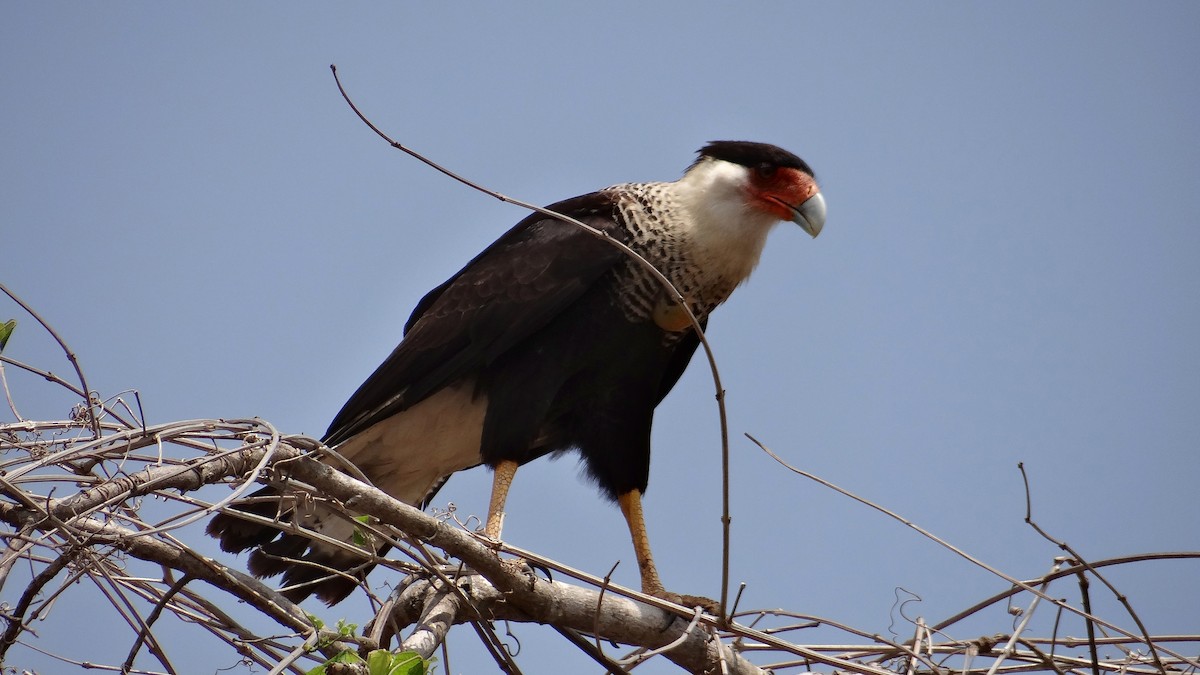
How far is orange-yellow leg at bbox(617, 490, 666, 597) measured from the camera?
403cm

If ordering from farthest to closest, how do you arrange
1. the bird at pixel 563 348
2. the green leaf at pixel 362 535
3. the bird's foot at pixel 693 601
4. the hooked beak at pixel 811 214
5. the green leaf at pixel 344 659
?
the hooked beak at pixel 811 214, the bird at pixel 563 348, the bird's foot at pixel 693 601, the green leaf at pixel 362 535, the green leaf at pixel 344 659

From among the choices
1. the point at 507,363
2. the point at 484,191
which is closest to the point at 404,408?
the point at 507,363

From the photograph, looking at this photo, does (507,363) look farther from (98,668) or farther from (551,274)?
(98,668)

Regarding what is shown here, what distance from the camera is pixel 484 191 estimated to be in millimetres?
Result: 2594

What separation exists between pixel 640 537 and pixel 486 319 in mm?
954

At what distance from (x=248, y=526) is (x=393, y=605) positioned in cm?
97

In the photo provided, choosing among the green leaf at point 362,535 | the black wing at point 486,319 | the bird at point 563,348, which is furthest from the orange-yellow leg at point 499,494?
the green leaf at point 362,535

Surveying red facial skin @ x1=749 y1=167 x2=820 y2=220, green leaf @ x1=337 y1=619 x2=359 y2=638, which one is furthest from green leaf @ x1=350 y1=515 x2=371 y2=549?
red facial skin @ x1=749 y1=167 x2=820 y2=220

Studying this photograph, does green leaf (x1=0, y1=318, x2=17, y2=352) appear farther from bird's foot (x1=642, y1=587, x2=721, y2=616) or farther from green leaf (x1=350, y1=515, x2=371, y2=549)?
bird's foot (x1=642, y1=587, x2=721, y2=616)

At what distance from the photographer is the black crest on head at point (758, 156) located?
421 cm

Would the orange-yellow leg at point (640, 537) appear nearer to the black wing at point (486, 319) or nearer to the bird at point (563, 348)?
the bird at point (563, 348)

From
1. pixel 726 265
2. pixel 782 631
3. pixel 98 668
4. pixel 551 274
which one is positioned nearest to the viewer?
pixel 98 668

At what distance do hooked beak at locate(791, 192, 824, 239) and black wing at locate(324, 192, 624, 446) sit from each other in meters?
0.65

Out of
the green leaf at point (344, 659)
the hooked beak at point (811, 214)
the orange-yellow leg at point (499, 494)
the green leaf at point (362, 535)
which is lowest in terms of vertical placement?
the green leaf at point (344, 659)
